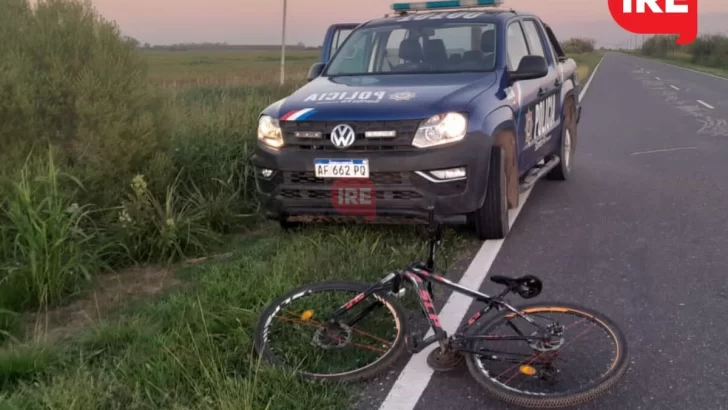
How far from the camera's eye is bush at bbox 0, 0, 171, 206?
579cm

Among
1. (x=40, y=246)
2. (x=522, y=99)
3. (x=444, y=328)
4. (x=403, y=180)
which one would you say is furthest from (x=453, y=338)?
(x=522, y=99)

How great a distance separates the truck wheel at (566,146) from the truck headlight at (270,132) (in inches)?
149

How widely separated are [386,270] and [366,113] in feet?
3.63

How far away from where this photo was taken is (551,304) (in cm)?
372

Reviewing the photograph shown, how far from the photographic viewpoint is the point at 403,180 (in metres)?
5.37

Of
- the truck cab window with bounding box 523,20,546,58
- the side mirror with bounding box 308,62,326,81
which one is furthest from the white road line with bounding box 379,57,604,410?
the truck cab window with bounding box 523,20,546,58

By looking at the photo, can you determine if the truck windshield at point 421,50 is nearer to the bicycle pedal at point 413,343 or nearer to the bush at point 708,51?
the bicycle pedal at point 413,343

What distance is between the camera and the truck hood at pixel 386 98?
5367 mm

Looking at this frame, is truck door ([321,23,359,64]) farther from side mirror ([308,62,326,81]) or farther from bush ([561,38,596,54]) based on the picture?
bush ([561,38,596,54])

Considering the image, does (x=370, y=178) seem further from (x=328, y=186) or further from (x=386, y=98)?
(x=386, y=98)

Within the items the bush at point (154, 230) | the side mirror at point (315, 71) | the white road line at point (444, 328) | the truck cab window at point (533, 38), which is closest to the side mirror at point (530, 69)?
the truck cab window at point (533, 38)

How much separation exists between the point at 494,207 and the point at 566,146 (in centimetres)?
326

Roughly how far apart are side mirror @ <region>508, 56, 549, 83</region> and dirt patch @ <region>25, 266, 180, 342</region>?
123 inches

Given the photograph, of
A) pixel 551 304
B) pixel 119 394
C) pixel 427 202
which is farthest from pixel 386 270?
→ pixel 119 394
